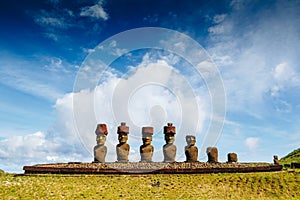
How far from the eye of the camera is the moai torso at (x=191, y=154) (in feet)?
92.3

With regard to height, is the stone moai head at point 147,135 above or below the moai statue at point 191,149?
above

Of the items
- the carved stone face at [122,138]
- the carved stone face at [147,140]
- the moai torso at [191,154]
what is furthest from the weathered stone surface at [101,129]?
the moai torso at [191,154]

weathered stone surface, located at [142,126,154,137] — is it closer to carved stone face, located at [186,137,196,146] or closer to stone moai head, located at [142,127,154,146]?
stone moai head, located at [142,127,154,146]

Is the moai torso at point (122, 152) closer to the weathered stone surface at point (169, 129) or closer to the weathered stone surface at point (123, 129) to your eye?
the weathered stone surface at point (123, 129)

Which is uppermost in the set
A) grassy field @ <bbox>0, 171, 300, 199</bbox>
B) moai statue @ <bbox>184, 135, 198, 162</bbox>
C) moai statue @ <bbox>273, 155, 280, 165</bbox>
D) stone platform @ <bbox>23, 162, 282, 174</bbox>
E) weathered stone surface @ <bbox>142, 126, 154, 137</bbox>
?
weathered stone surface @ <bbox>142, 126, 154, 137</bbox>

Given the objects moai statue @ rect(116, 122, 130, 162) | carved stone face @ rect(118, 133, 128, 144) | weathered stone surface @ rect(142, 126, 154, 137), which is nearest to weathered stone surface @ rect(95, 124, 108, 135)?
moai statue @ rect(116, 122, 130, 162)

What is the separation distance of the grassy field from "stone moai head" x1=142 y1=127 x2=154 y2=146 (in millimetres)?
5789

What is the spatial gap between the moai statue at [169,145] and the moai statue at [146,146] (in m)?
1.34

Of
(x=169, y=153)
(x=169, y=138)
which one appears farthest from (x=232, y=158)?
(x=169, y=138)

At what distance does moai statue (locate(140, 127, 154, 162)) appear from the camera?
93.7ft

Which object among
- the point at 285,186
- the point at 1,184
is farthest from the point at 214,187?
the point at 1,184

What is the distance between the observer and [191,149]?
28406mm

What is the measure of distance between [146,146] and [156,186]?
795cm

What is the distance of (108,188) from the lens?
20.5 metres
